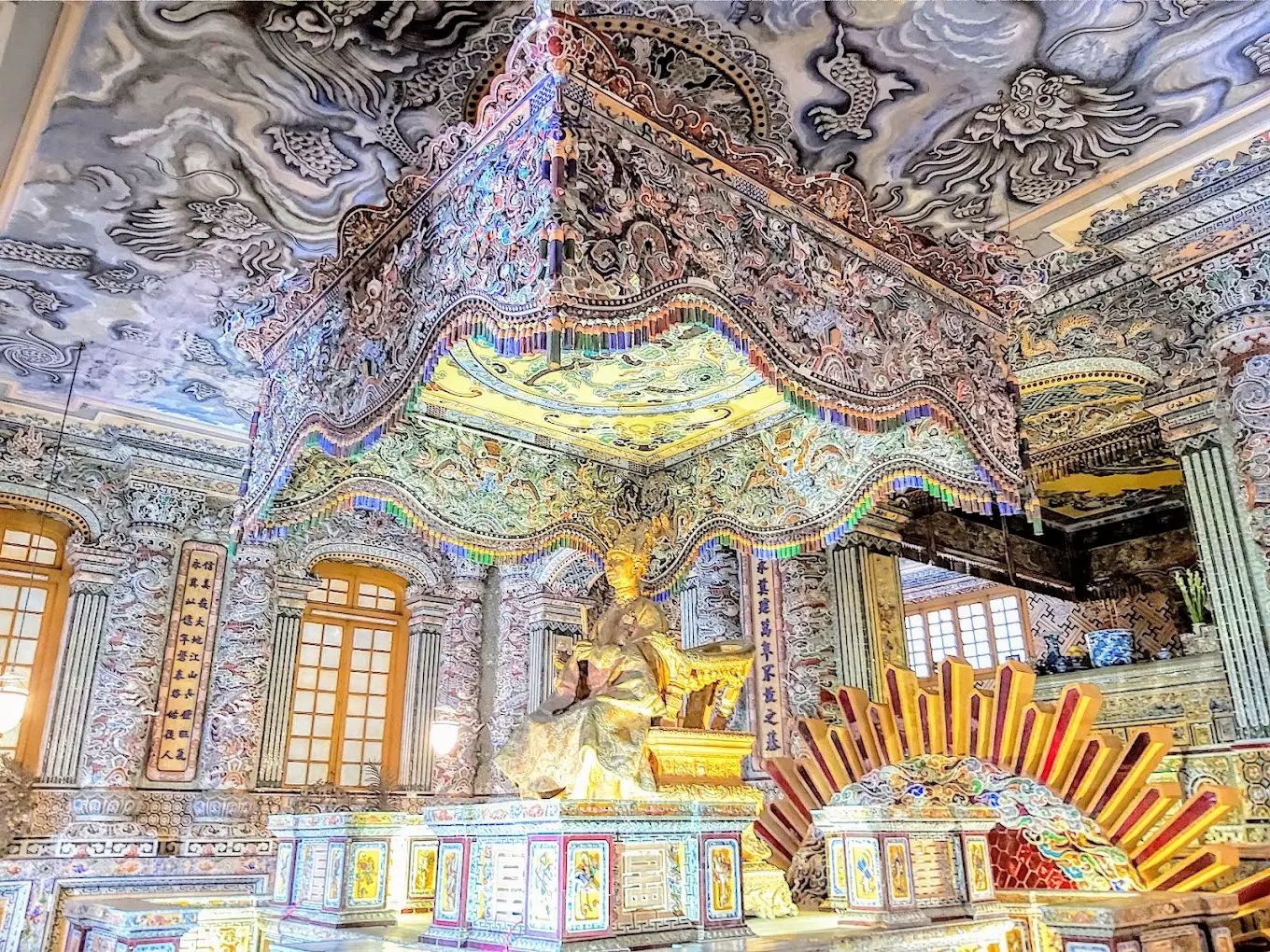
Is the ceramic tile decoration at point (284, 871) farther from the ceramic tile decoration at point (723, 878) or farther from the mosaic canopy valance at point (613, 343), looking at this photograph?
the ceramic tile decoration at point (723, 878)

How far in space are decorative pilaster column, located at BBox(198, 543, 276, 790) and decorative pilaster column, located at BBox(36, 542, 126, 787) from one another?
3.16 ft

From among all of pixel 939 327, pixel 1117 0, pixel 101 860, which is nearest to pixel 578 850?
pixel 939 327

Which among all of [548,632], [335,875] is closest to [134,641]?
[548,632]

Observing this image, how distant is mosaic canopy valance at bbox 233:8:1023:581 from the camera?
3.23 metres

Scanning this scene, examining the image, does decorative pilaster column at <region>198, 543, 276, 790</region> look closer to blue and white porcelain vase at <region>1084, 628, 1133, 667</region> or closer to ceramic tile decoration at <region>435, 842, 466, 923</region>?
ceramic tile decoration at <region>435, 842, 466, 923</region>

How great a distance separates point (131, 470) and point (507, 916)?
22.8 ft

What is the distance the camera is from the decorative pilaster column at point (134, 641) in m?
7.89

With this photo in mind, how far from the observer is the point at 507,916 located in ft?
10.7

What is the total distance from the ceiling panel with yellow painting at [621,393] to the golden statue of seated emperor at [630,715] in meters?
0.80

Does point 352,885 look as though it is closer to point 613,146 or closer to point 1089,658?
point 613,146

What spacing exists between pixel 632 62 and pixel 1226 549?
170 inches

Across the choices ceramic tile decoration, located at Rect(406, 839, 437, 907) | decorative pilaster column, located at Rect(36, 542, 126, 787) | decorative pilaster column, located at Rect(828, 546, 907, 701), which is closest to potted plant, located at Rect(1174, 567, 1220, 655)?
decorative pilaster column, located at Rect(828, 546, 907, 701)

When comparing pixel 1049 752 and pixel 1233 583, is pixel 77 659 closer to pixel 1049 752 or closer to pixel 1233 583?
pixel 1049 752

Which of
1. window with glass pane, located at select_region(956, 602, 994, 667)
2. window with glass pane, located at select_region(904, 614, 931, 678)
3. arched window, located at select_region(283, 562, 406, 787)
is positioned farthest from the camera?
window with glass pane, located at select_region(904, 614, 931, 678)
